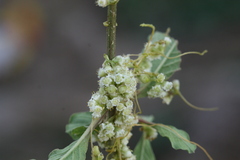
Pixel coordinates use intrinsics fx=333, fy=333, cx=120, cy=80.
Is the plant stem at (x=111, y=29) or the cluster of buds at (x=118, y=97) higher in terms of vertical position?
the plant stem at (x=111, y=29)

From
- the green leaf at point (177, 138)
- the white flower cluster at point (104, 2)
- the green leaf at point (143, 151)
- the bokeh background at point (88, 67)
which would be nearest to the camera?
the white flower cluster at point (104, 2)

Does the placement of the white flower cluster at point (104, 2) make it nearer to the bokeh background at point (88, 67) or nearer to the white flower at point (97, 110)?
the white flower at point (97, 110)

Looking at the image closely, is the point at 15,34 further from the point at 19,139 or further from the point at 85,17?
the point at 19,139

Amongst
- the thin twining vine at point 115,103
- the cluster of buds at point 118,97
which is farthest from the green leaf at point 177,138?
the cluster of buds at point 118,97

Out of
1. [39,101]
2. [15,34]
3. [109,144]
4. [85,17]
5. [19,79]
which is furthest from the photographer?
[85,17]

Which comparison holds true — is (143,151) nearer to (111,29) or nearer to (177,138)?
(177,138)

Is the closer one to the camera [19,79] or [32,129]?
[32,129]

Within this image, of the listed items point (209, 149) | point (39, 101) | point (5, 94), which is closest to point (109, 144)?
point (209, 149)

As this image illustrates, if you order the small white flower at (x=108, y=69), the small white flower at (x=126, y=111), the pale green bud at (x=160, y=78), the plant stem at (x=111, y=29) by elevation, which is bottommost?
the small white flower at (x=126, y=111)
